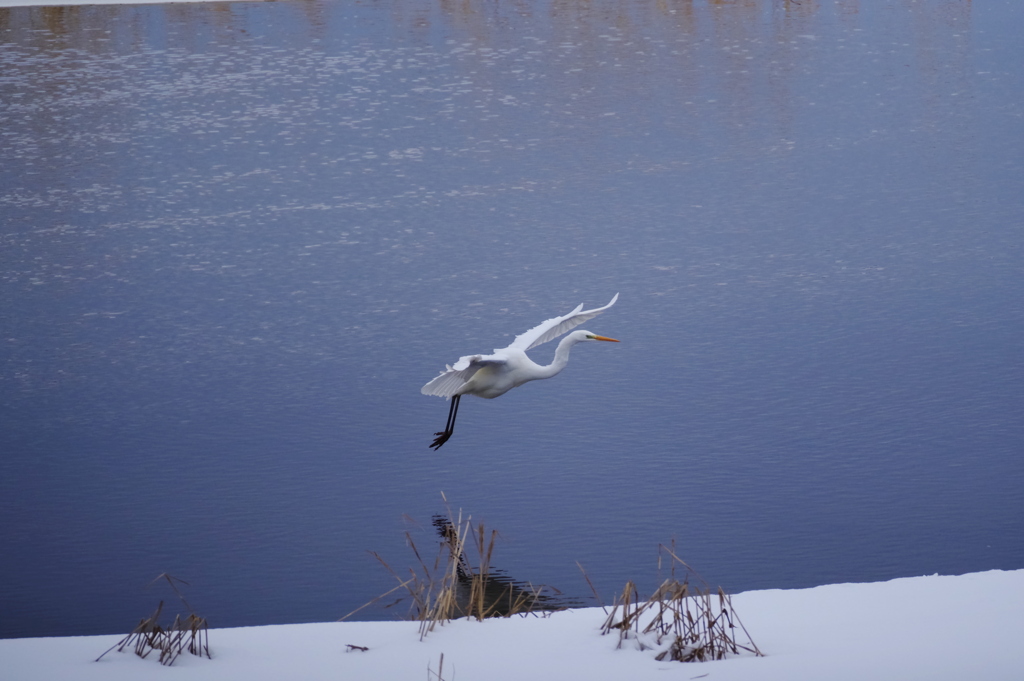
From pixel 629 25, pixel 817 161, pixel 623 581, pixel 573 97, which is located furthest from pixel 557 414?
pixel 629 25

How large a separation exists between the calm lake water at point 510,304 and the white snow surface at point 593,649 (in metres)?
0.57

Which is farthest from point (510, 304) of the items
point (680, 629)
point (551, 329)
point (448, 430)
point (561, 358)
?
point (680, 629)

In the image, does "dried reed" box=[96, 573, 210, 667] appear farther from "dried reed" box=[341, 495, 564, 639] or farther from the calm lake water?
the calm lake water

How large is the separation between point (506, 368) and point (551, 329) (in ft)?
1.13

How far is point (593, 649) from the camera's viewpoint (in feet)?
8.97

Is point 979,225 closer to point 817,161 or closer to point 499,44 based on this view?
point 817,161

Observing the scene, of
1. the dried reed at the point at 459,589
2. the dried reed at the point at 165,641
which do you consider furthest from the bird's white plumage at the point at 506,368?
the dried reed at the point at 165,641

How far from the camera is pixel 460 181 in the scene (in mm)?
7344

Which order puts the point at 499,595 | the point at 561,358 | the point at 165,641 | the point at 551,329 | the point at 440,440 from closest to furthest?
the point at 165,641 → the point at 499,595 → the point at 440,440 → the point at 561,358 → the point at 551,329

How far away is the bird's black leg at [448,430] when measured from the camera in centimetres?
446

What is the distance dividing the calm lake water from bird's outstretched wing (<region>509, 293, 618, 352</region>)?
0.81 ft

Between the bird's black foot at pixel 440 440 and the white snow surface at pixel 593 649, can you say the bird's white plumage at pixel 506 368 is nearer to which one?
the bird's black foot at pixel 440 440

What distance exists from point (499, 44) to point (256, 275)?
4620 mm

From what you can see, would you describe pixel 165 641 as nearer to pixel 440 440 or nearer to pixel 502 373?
pixel 440 440
